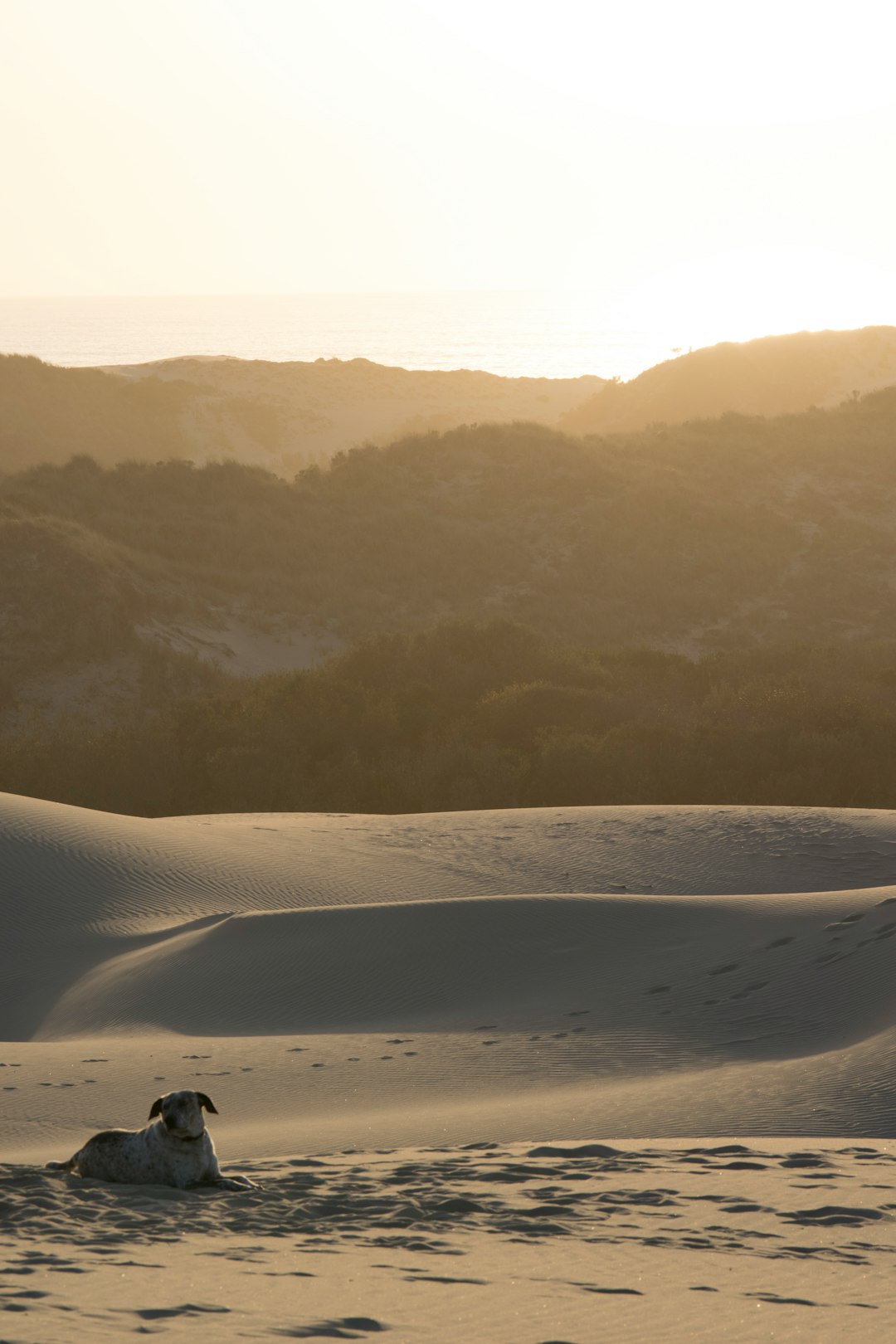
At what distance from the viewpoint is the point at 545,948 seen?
28.8 ft

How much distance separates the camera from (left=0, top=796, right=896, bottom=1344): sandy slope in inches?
138

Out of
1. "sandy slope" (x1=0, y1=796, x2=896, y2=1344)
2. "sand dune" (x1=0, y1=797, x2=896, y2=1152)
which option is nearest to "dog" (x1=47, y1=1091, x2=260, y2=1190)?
"sandy slope" (x1=0, y1=796, x2=896, y2=1344)

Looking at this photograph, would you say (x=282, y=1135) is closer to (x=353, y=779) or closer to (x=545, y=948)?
(x=545, y=948)

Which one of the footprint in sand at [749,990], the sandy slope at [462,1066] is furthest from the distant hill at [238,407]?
the footprint in sand at [749,990]

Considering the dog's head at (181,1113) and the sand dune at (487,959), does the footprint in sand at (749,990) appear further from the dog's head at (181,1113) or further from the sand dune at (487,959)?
the dog's head at (181,1113)

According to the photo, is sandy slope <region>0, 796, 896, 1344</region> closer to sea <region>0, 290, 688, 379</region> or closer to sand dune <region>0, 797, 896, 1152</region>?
sand dune <region>0, 797, 896, 1152</region>

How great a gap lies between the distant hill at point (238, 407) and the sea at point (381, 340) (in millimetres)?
4002

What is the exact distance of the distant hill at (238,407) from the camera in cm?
4750

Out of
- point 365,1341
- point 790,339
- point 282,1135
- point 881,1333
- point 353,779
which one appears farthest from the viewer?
point 790,339

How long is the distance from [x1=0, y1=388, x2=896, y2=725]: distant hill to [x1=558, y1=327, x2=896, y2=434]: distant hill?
37.5 feet

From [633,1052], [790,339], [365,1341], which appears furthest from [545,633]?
[790,339]

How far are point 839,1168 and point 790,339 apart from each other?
183ft

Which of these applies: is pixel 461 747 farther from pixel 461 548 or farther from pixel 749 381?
pixel 749 381

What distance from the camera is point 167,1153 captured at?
14.6 feet
